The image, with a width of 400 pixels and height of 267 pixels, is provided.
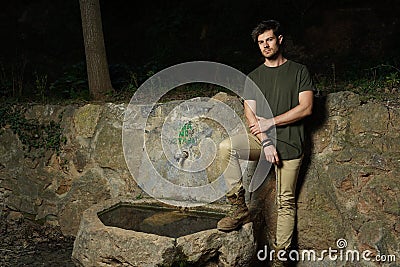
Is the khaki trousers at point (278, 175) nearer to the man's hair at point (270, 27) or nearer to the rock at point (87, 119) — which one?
the man's hair at point (270, 27)

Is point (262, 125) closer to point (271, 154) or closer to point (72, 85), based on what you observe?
point (271, 154)

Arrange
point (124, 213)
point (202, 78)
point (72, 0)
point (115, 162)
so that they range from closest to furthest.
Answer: point (124, 213), point (115, 162), point (202, 78), point (72, 0)

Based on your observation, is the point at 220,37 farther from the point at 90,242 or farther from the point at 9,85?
the point at 90,242

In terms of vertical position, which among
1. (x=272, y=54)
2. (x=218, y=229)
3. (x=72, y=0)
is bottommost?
(x=218, y=229)

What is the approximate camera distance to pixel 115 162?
4805mm

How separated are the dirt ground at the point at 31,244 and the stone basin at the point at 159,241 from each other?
66 cm

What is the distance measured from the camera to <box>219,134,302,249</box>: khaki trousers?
147 inches

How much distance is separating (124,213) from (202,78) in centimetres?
207

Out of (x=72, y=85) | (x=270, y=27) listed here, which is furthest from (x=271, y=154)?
(x=72, y=85)

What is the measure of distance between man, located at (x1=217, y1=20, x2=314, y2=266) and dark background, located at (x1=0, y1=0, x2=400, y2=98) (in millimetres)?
2632

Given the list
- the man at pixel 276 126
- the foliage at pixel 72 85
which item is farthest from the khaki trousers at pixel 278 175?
the foliage at pixel 72 85

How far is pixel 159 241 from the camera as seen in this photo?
350 cm

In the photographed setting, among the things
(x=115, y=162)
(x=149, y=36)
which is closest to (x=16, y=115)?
(x=115, y=162)
